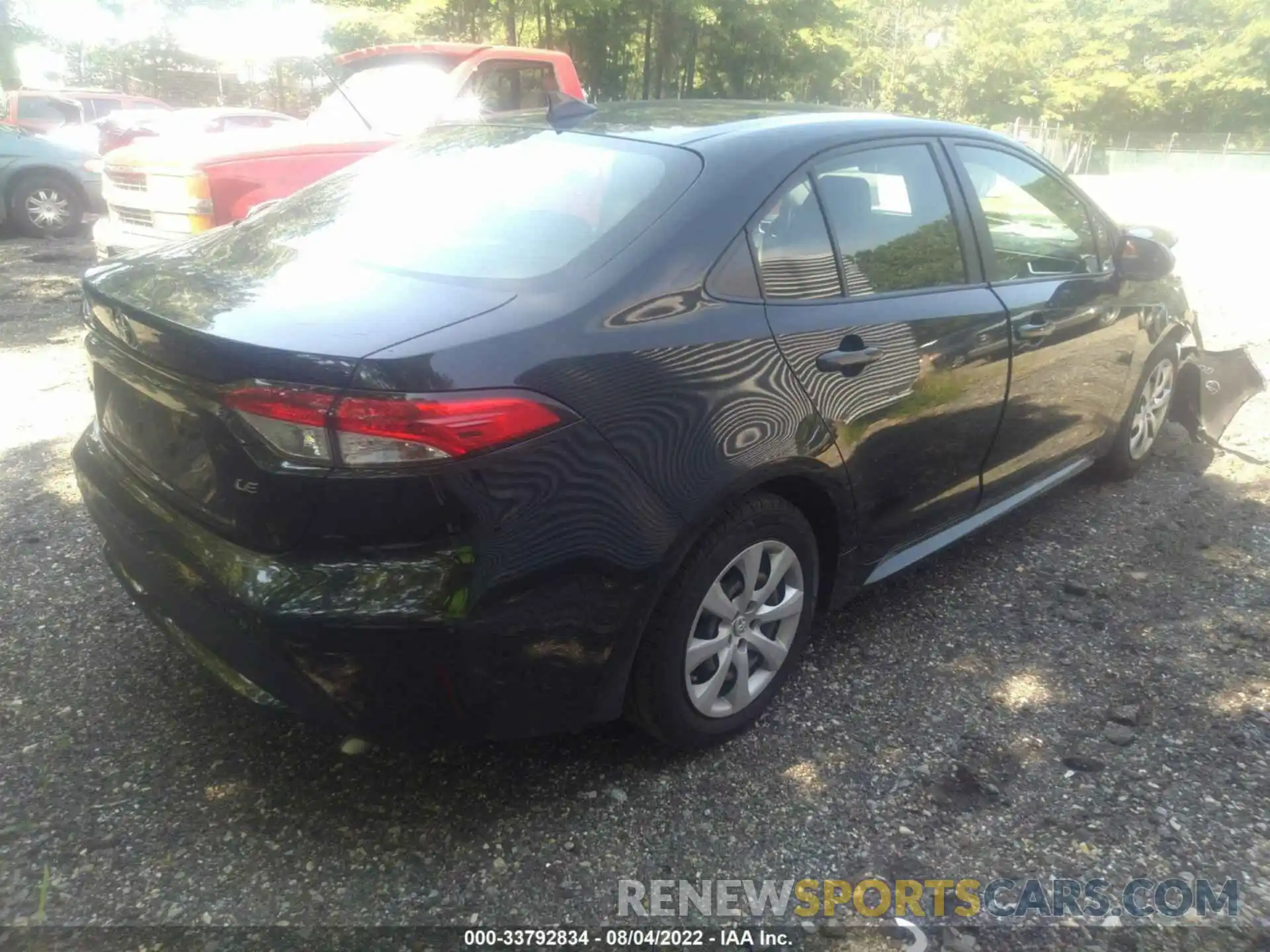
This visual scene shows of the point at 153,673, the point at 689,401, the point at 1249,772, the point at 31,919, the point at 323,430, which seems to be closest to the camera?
the point at 323,430

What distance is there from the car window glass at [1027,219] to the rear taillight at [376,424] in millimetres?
2110

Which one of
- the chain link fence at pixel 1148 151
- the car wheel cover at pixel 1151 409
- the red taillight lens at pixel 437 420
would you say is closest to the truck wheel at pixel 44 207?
the red taillight lens at pixel 437 420

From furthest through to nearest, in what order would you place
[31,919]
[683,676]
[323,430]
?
[683,676], [31,919], [323,430]

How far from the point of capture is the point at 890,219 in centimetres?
304

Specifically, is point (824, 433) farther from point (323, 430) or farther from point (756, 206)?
point (323, 430)

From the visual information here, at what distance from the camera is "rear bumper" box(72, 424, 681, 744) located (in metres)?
2.00

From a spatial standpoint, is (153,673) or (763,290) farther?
(153,673)

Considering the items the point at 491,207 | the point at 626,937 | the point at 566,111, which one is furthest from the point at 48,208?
the point at 626,937

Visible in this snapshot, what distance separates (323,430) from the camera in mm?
1928

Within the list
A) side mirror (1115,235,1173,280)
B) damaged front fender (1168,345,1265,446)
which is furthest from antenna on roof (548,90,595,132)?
damaged front fender (1168,345,1265,446)

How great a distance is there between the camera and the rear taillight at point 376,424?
1908mm

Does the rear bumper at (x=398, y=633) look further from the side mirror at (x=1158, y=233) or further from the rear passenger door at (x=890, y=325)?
the side mirror at (x=1158, y=233)

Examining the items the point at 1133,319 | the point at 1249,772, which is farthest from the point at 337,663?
the point at 1133,319

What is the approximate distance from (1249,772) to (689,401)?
192 cm
